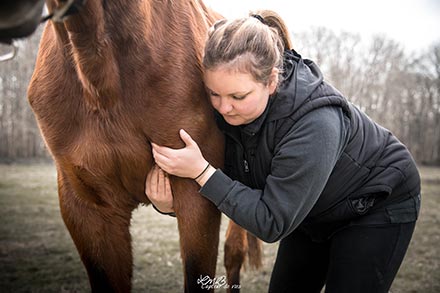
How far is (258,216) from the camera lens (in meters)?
1.79

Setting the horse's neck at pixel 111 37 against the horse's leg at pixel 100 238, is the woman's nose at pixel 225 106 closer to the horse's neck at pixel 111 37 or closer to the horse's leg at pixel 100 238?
the horse's neck at pixel 111 37

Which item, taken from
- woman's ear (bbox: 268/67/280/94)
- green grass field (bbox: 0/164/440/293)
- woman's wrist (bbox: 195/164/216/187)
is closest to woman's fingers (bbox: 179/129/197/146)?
woman's wrist (bbox: 195/164/216/187)

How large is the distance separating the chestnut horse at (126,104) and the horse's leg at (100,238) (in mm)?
19

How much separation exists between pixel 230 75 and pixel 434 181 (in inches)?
587

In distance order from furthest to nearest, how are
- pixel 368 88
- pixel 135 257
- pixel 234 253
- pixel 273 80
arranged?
pixel 368 88 < pixel 135 257 < pixel 234 253 < pixel 273 80

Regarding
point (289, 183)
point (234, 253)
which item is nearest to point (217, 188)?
point (289, 183)

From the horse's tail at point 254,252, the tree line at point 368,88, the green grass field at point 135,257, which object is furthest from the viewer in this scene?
the tree line at point 368,88

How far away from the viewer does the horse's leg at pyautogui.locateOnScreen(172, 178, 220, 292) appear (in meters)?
1.99

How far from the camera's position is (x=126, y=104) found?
186 centimetres

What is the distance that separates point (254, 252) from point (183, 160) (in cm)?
219

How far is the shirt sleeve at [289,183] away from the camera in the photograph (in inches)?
69.2

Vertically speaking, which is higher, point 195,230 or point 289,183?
point 289,183

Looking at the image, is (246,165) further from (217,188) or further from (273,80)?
(273,80)

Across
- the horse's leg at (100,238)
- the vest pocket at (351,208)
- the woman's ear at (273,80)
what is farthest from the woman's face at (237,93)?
the horse's leg at (100,238)
